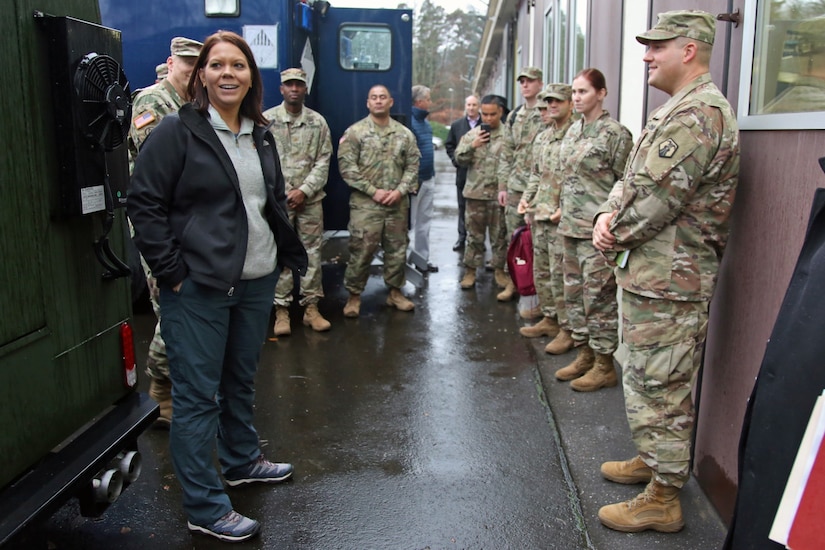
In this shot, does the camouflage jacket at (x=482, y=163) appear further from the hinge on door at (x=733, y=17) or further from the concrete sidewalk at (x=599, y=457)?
the hinge on door at (x=733, y=17)

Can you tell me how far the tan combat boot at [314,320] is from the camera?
19.3 ft

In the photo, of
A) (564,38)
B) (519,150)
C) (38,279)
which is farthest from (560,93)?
(38,279)

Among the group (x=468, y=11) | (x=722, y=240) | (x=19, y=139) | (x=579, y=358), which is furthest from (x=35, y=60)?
(x=468, y=11)

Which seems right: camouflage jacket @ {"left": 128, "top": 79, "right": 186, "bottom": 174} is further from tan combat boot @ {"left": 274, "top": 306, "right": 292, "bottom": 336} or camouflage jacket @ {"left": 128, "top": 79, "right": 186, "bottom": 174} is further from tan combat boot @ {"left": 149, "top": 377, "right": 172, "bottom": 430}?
tan combat boot @ {"left": 274, "top": 306, "right": 292, "bottom": 336}

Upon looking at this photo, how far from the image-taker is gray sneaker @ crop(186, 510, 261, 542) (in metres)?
2.87

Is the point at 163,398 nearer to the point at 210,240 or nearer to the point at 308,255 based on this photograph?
the point at 210,240

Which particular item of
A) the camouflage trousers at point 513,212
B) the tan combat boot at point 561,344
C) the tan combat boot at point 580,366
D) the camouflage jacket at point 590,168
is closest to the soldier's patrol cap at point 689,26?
the camouflage jacket at point 590,168

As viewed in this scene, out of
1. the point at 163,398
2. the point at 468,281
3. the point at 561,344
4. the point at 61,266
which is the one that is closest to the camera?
the point at 61,266

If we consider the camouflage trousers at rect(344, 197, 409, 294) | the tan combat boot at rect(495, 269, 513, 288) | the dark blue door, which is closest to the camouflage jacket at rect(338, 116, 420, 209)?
the camouflage trousers at rect(344, 197, 409, 294)

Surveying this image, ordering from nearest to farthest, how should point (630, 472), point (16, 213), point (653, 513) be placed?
point (16, 213)
point (653, 513)
point (630, 472)

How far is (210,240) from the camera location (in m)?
2.69

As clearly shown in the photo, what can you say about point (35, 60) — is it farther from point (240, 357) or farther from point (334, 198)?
point (334, 198)

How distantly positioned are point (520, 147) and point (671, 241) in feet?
12.9

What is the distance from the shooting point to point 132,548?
2844mm
